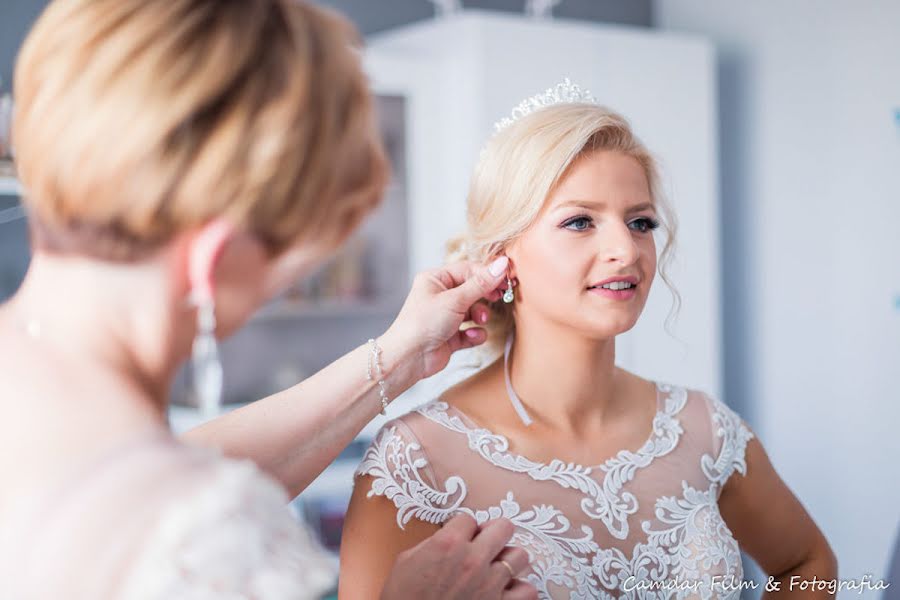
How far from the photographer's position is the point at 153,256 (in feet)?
2.25

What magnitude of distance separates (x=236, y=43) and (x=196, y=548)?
0.36 m

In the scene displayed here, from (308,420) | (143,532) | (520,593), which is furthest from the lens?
(308,420)

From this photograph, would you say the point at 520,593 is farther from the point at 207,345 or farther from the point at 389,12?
the point at 389,12

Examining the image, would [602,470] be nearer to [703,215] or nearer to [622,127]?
[622,127]

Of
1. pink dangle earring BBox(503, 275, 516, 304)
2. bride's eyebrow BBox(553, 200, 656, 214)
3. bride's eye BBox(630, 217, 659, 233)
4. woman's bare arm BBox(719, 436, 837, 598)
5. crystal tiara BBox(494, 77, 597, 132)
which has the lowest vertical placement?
woman's bare arm BBox(719, 436, 837, 598)

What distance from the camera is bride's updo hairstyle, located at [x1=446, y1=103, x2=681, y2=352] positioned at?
5.27 feet

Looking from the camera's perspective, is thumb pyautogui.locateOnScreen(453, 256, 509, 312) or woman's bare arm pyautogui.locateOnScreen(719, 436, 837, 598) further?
woman's bare arm pyautogui.locateOnScreen(719, 436, 837, 598)

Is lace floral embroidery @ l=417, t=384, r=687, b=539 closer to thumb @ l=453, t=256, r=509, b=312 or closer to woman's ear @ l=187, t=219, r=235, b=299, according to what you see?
thumb @ l=453, t=256, r=509, b=312

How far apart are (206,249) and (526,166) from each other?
101 cm

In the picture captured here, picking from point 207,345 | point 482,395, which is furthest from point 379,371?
point 207,345

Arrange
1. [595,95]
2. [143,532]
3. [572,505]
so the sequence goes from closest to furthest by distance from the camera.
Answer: [143,532] < [572,505] < [595,95]

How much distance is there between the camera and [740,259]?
12.7ft

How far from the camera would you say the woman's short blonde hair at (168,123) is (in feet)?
2.16

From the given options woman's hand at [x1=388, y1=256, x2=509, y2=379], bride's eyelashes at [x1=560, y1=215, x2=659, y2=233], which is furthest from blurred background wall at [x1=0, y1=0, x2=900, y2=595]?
bride's eyelashes at [x1=560, y1=215, x2=659, y2=233]
